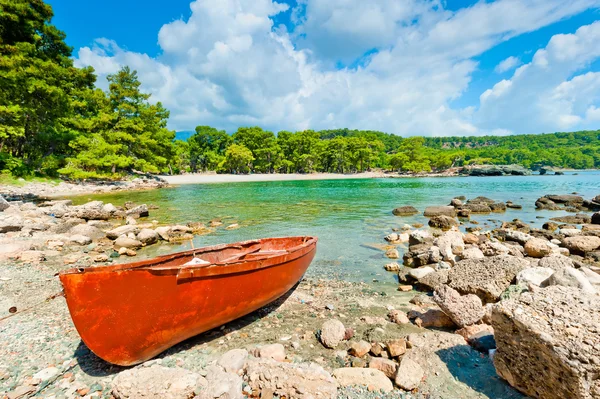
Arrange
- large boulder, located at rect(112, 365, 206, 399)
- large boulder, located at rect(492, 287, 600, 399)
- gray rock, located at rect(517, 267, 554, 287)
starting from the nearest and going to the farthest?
large boulder, located at rect(492, 287, 600, 399) < large boulder, located at rect(112, 365, 206, 399) < gray rock, located at rect(517, 267, 554, 287)

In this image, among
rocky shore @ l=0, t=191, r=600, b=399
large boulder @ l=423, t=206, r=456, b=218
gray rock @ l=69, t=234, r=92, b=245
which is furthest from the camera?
large boulder @ l=423, t=206, r=456, b=218

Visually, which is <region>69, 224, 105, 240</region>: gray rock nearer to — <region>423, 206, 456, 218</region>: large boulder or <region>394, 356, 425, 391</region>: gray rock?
<region>394, 356, 425, 391</region>: gray rock

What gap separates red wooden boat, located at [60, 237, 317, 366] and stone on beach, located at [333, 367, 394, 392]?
209cm

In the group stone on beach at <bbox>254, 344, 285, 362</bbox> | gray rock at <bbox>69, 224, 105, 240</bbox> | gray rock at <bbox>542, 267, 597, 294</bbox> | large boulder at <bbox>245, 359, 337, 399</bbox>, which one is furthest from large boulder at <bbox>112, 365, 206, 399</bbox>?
gray rock at <bbox>69, 224, 105, 240</bbox>

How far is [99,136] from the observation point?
3803 cm

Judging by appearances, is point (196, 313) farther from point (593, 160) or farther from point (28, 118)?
point (593, 160)

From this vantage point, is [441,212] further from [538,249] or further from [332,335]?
[332,335]

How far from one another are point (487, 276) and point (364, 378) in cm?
407

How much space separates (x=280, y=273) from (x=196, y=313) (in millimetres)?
1845

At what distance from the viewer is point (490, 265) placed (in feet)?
20.9

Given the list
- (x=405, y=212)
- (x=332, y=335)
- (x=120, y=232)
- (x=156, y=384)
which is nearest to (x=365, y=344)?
(x=332, y=335)

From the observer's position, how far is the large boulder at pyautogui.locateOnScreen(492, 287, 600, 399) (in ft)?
9.01

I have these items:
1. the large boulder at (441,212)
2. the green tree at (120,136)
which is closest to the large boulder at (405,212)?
the large boulder at (441,212)

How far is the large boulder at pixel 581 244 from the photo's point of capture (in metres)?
10.1
